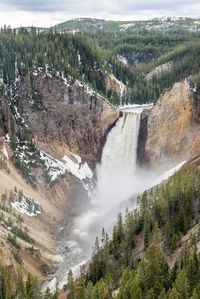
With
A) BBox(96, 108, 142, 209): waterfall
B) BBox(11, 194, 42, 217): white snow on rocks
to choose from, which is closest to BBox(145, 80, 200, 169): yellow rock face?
BBox(96, 108, 142, 209): waterfall

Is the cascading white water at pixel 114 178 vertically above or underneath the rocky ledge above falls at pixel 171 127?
underneath

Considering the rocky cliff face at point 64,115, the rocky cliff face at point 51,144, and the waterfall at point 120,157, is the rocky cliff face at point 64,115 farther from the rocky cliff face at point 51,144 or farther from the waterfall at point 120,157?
the waterfall at point 120,157

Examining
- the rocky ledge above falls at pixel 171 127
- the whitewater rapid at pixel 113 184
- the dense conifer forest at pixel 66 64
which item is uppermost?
the dense conifer forest at pixel 66 64

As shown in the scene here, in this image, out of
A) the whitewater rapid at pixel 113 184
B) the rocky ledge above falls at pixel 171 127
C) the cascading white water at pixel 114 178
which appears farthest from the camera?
the rocky ledge above falls at pixel 171 127

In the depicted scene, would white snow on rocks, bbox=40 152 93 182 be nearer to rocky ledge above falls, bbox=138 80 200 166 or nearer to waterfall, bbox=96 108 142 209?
waterfall, bbox=96 108 142 209

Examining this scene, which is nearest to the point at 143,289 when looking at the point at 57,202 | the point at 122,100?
the point at 57,202

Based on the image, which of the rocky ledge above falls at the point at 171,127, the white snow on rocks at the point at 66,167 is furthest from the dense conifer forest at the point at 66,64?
the rocky ledge above falls at the point at 171,127
